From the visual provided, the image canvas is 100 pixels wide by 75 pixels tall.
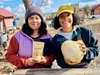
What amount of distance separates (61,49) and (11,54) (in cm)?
50

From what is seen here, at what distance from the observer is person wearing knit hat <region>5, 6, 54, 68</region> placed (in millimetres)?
2014

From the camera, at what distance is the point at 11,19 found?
2450cm

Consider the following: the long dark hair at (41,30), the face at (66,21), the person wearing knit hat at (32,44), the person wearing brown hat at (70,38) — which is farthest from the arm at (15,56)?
the face at (66,21)

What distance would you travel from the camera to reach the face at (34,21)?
2018mm

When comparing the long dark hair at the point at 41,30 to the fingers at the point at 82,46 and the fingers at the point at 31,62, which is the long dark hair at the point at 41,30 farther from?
the fingers at the point at 82,46

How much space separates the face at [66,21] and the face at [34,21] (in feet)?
0.68

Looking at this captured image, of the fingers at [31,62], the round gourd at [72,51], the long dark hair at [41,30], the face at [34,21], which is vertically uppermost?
the face at [34,21]

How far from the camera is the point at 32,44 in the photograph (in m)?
2.03

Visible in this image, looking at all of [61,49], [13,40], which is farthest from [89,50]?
[13,40]

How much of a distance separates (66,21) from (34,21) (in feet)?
0.97

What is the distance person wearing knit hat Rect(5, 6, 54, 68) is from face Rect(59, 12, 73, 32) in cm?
18

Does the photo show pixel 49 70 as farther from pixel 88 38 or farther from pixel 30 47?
pixel 88 38

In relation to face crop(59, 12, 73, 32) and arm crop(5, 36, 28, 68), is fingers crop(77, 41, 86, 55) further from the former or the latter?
arm crop(5, 36, 28, 68)

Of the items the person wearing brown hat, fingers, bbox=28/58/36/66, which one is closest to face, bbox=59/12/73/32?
the person wearing brown hat
